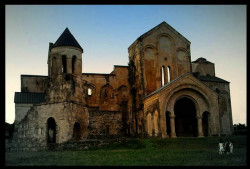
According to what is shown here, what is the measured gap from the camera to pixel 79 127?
93.4 ft

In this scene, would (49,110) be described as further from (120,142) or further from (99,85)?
(99,85)

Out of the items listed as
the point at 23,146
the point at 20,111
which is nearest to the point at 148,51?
the point at 20,111

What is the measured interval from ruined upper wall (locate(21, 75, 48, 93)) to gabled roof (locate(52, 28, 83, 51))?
12.2m

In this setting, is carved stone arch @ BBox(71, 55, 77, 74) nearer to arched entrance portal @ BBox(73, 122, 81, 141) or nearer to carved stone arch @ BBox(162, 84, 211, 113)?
arched entrance portal @ BBox(73, 122, 81, 141)

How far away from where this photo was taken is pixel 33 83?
40.5 metres

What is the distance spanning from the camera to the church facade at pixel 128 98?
90.1ft

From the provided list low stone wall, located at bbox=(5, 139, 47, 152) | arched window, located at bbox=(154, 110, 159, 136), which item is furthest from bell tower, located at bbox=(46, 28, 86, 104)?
arched window, located at bbox=(154, 110, 159, 136)

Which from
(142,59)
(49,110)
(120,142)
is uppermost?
(142,59)

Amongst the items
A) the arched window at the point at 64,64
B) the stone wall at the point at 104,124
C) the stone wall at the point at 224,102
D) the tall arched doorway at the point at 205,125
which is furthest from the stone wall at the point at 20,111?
the stone wall at the point at 224,102

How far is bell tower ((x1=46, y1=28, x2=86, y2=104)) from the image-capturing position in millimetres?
27750

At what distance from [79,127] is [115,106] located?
1030 cm

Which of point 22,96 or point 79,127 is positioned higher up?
point 22,96

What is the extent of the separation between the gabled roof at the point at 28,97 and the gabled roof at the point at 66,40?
10.7 meters
